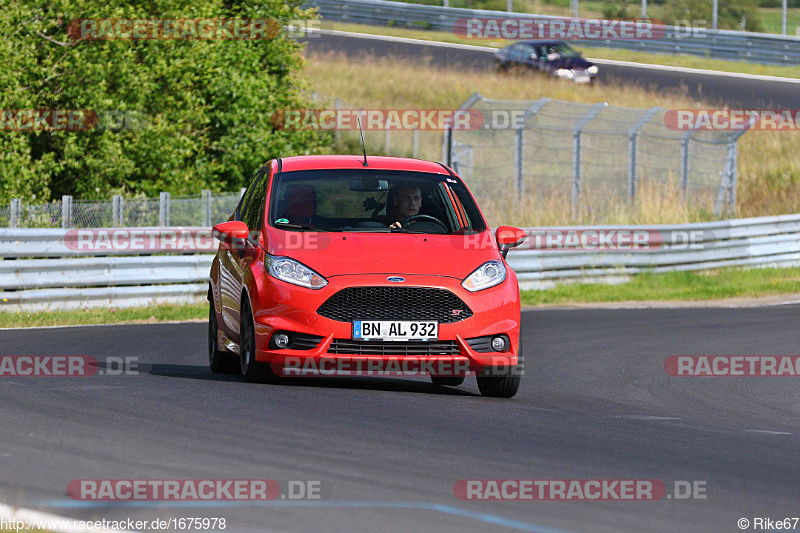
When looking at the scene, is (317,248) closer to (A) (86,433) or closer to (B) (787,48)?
(A) (86,433)

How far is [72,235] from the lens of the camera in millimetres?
17516

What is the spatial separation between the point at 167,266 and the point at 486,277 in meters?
9.74

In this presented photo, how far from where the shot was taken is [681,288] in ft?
78.0

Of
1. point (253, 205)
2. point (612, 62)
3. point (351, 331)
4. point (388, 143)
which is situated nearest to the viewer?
point (351, 331)

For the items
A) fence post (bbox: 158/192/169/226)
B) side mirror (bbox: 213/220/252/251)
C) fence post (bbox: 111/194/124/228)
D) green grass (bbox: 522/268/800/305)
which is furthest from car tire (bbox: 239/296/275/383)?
green grass (bbox: 522/268/800/305)

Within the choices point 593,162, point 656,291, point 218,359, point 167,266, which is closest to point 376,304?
point 218,359

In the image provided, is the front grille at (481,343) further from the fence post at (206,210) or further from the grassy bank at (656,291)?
the fence post at (206,210)

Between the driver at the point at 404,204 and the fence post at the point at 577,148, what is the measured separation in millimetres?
16048

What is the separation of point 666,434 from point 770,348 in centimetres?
734

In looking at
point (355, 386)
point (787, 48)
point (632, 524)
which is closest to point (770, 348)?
point (355, 386)

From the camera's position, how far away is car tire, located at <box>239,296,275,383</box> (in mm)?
9625

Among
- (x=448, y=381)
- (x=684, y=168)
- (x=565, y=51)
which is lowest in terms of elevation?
(x=684, y=168)

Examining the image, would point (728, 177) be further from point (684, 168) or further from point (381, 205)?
point (381, 205)

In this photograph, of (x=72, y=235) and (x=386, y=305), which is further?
(x=72, y=235)
